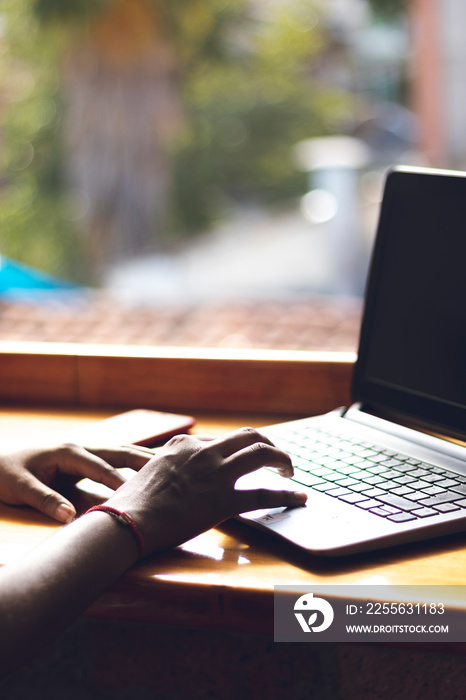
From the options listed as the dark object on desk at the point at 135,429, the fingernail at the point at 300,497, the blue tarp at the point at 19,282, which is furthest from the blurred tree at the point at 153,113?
the fingernail at the point at 300,497

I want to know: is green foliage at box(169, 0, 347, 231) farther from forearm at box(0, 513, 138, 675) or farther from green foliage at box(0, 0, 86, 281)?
forearm at box(0, 513, 138, 675)

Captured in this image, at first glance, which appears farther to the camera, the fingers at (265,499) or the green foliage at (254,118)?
the green foliage at (254,118)

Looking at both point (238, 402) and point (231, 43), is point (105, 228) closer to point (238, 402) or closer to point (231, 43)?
point (231, 43)

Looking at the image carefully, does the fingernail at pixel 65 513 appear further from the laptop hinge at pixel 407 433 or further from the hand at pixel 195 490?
the laptop hinge at pixel 407 433

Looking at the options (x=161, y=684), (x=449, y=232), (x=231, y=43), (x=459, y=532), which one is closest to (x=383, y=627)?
(x=459, y=532)

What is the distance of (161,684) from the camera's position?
3.56 ft

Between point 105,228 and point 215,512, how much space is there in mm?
7065

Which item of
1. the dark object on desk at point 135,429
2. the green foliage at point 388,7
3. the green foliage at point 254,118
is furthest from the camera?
the green foliage at point 254,118

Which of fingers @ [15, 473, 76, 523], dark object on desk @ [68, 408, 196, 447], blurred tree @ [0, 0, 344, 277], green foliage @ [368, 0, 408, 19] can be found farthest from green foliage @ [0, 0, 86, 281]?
fingers @ [15, 473, 76, 523]

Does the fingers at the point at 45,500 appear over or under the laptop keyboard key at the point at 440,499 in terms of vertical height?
under

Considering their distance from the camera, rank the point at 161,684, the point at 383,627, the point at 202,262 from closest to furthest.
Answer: the point at 383,627, the point at 161,684, the point at 202,262

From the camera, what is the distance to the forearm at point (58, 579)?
0.60 meters

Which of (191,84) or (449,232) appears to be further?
(191,84)

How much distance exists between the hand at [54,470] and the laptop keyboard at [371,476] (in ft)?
0.56
